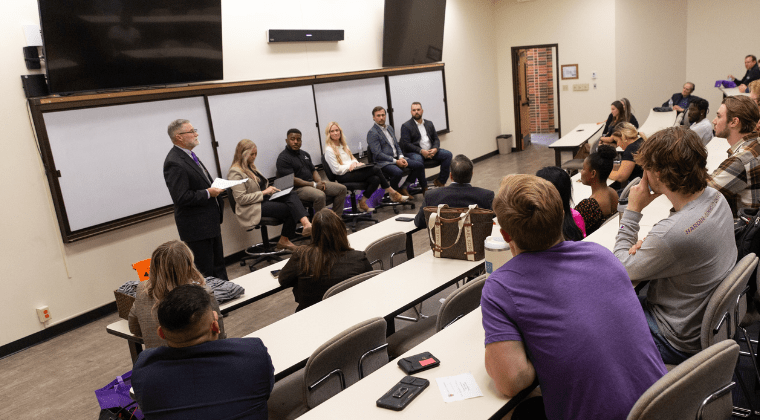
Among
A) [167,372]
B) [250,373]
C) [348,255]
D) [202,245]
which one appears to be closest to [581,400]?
[250,373]

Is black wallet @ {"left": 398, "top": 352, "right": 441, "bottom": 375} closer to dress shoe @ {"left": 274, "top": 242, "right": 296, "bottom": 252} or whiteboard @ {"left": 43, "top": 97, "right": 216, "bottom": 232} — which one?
whiteboard @ {"left": 43, "top": 97, "right": 216, "bottom": 232}

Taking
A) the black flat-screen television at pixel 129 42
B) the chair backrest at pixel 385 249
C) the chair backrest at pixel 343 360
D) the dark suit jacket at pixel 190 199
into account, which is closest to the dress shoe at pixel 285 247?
the dark suit jacket at pixel 190 199

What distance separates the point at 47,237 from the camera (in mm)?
4613

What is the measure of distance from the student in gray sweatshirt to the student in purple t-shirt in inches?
24.1

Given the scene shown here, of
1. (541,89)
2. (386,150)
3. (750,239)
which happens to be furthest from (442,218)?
(541,89)

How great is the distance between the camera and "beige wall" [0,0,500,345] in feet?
14.4

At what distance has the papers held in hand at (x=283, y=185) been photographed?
5864 millimetres

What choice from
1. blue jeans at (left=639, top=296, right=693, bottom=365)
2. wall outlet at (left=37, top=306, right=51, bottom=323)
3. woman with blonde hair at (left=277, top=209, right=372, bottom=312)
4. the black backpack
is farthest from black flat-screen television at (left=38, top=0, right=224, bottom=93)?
the black backpack

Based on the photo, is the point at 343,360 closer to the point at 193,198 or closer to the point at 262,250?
the point at 193,198

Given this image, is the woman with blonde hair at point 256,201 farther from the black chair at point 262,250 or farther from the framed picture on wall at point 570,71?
the framed picture on wall at point 570,71

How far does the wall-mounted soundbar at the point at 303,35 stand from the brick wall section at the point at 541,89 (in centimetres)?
772

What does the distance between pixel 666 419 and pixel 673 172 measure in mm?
1021

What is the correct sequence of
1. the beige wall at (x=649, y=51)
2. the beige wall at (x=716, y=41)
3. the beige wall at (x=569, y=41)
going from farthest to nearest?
the beige wall at (x=716, y=41), the beige wall at (x=649, y=51), the beige wall at (x=569, y=41)

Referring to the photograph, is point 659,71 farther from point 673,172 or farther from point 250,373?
point 250,373
